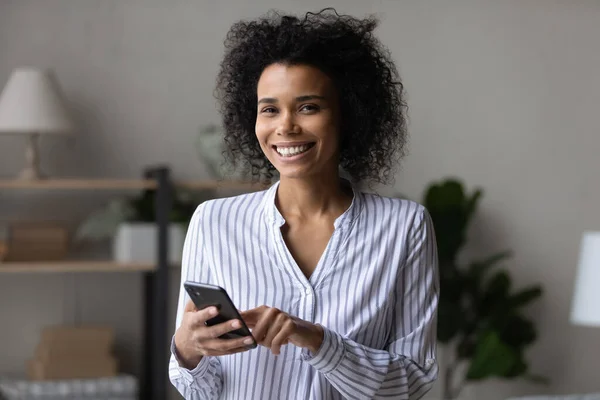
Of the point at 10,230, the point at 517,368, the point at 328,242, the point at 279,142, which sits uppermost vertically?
the point at 279,142

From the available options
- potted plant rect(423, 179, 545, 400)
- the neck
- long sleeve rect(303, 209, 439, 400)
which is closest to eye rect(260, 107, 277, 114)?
the neck

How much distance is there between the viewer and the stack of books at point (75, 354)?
3.64 metres

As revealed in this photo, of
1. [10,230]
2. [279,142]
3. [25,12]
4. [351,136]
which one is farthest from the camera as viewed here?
[25,12]

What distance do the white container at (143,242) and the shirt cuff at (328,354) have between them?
2.51m

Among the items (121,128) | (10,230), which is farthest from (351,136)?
(121,128)

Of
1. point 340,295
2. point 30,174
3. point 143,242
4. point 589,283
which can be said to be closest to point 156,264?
point 143,242

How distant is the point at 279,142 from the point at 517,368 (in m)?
3.07

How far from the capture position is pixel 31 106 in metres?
3.60

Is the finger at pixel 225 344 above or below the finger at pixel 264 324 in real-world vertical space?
below

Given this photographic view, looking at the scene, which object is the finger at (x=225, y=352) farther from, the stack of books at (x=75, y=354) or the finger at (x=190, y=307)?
the stack of books at (x=75, y=354)

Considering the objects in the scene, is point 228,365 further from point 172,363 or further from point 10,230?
point 10,230

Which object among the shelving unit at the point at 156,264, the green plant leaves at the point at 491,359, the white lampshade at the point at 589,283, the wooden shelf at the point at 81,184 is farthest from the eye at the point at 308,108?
the green plant leaves at the point at 491,359

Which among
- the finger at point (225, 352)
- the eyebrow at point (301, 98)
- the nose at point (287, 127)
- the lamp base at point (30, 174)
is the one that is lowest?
the lamp base at point (30, 174)

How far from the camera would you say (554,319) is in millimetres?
4562
